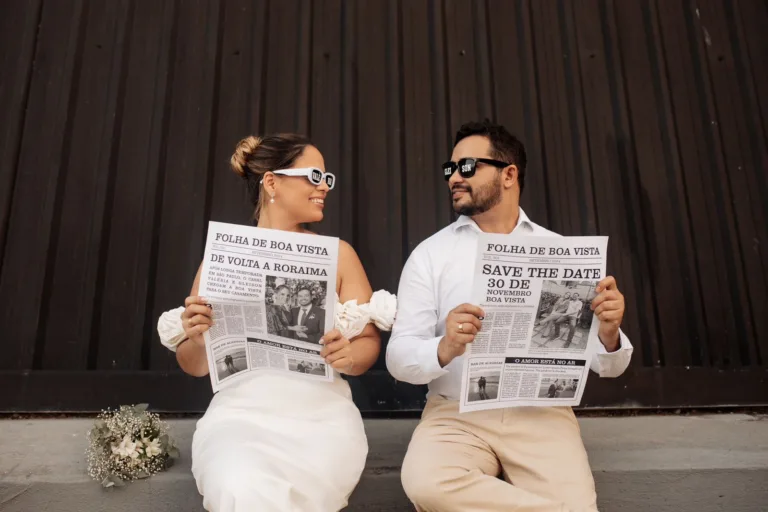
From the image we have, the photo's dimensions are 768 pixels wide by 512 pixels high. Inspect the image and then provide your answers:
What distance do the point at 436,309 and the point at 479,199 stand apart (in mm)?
414

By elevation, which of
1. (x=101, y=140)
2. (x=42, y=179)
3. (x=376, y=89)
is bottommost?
(x=42, y=179)

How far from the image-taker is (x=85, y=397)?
2.61m

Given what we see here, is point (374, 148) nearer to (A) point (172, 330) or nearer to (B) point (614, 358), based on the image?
(A) point (172, 330)

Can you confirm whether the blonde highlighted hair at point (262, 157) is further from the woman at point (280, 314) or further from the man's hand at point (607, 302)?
the man's hand at point (607, 302)

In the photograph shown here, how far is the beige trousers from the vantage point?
1.50 m

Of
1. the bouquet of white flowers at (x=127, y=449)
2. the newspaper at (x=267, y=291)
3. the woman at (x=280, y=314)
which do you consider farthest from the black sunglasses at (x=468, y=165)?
the bouquet of white flowers at (x=127, y=449)

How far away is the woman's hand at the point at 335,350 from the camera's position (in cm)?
164

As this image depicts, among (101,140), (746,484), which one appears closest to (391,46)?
(101,140)

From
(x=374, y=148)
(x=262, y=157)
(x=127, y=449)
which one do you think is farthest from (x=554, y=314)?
(x=374, y=148)

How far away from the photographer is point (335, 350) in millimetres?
1650

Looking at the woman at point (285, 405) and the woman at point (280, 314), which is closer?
the woman at point (285, 405)

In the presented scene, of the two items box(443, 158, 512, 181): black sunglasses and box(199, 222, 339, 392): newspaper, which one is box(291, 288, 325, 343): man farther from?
box(443, 158, 512, 181): black sunglasses

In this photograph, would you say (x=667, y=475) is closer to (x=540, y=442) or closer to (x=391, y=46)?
(x=540, y=442)

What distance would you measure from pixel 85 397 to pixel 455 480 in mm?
1839
